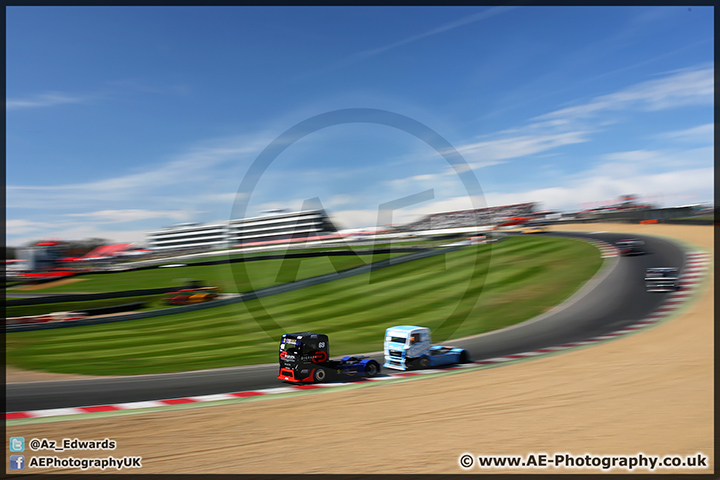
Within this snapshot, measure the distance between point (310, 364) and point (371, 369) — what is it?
6.21 feet

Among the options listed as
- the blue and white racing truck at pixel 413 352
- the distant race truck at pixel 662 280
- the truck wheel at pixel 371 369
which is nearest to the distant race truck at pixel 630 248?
the distant race truck at pixel 662 280

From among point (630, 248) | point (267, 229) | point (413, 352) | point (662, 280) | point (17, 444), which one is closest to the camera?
point (17, 444)

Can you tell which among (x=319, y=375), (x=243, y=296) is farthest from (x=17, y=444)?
(x=243, y=296)

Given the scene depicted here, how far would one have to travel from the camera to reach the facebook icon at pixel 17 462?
7398 millimetres

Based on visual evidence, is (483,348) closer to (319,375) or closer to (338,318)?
(319,375)

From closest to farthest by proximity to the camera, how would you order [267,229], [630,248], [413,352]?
[413,352]
[630,248]
[267,229]

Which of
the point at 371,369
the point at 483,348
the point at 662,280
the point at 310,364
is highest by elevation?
the point at 662,280

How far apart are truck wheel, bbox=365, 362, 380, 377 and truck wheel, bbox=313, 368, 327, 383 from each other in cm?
130

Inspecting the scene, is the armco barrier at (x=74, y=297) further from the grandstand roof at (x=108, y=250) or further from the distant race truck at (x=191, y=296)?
the grandstand roof at (x=108, y=250)

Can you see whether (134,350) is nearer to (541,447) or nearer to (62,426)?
(62,426)

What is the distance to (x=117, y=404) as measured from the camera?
36.6 feet

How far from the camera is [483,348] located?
1698 cm

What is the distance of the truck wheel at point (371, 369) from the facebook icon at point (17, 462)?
8.14m

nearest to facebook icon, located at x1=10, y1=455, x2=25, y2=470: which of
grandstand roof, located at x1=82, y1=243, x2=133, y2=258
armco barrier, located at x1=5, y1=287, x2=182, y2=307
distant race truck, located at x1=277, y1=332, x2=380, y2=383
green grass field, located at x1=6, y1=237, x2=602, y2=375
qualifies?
distant race truck, located at x1=277, y1=332, x2=380, y2=383
